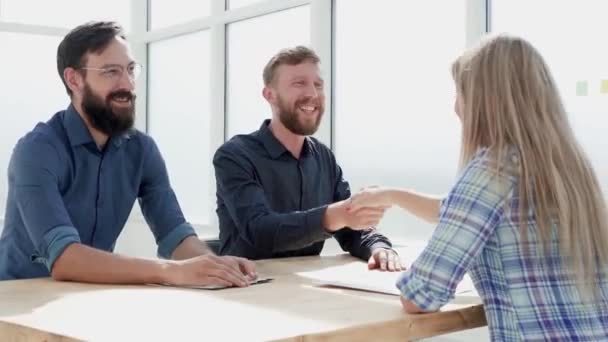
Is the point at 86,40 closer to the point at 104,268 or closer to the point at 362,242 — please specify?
the point at 104,268

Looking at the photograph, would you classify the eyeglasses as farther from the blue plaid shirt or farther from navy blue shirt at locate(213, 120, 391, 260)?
the blue plaid shirt

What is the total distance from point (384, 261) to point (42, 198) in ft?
3.22

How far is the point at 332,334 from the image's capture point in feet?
4.01

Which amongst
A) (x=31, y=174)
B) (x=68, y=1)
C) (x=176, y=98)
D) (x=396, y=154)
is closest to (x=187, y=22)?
(x=176, y=98)

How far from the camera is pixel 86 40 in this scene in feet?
7.49

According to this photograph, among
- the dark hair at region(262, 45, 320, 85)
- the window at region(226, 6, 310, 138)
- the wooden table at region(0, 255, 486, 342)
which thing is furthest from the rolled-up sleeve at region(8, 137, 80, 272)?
the window at region(226, 6, 310, 138)

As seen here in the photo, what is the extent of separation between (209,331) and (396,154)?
109 inches

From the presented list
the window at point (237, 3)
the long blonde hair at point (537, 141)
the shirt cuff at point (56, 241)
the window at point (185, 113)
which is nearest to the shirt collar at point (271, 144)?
the shirt cuff at point (56, 241)

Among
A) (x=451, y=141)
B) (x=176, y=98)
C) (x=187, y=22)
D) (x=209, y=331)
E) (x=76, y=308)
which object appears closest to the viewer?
(x=209, y=331)

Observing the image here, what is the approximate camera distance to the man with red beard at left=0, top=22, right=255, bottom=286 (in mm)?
1810

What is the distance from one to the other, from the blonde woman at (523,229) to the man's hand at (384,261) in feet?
2.35

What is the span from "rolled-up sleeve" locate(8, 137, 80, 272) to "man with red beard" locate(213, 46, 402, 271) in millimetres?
684

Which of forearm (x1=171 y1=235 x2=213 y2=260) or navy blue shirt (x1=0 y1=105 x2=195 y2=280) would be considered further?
forearm (x1=171 y1=235 x2=213 y2=260)

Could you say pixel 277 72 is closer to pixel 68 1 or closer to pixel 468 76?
pixel 468 76
